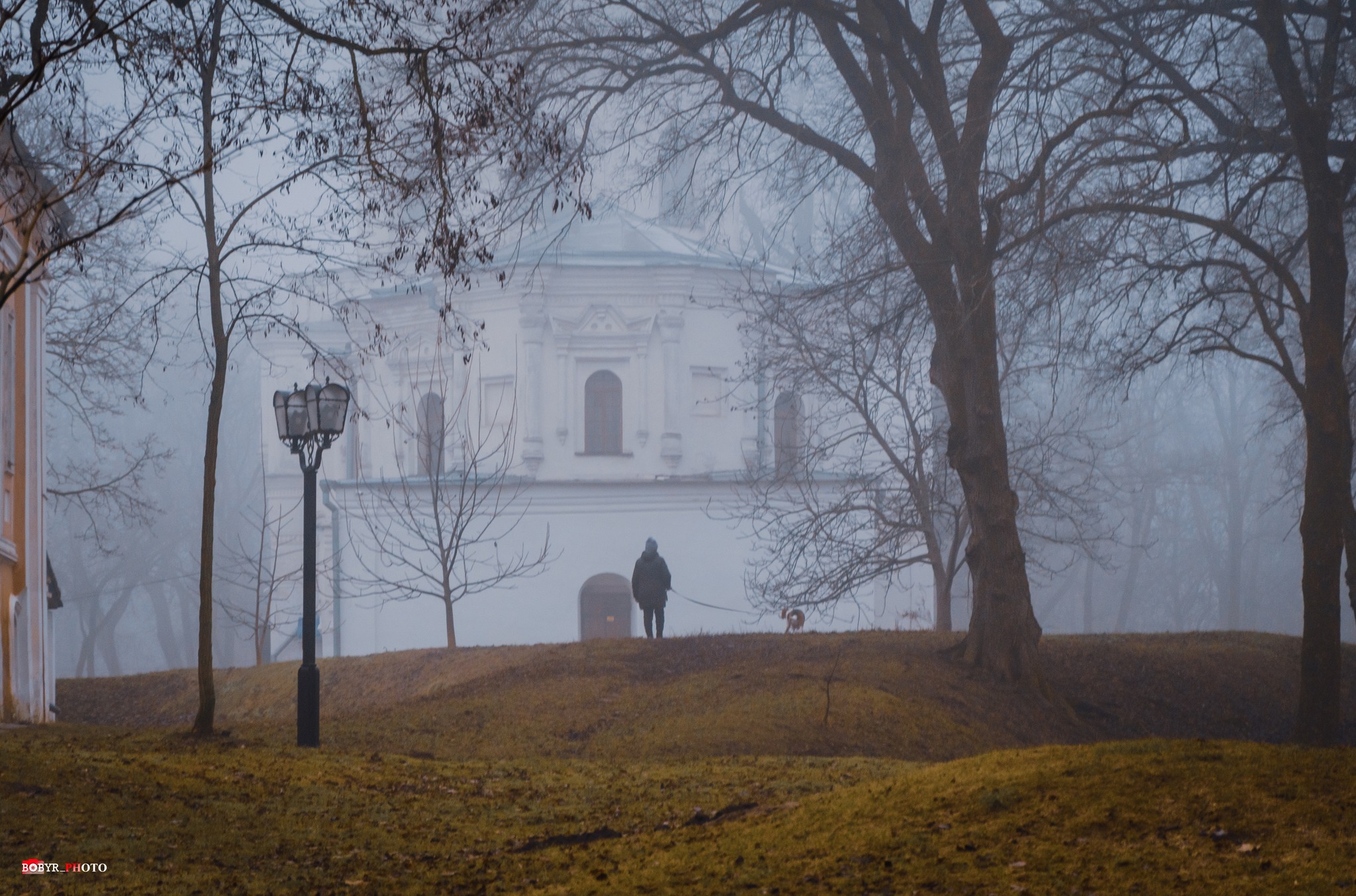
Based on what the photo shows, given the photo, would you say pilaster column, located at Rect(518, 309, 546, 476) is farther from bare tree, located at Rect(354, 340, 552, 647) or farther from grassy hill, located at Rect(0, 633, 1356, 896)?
grassy hill, located at Rect(0, 633, 1356, 896)

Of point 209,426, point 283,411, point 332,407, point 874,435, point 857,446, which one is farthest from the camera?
point 857,446

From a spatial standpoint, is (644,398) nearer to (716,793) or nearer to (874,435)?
(874,435)

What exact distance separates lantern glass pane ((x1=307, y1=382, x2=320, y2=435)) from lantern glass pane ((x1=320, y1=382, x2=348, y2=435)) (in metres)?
0.03

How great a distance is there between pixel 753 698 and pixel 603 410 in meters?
16.5

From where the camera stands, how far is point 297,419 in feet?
37.5

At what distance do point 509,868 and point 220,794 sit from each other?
2726 mm

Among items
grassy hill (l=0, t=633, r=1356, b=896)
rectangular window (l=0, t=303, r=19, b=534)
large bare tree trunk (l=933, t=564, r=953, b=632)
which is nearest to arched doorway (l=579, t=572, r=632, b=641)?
large bare tree trunk (l=933, t=564, r=953, b=632)

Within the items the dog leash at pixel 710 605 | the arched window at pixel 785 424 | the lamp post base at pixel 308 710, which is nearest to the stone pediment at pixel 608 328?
the arched window at pixel 785 424

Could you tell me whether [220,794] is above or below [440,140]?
below

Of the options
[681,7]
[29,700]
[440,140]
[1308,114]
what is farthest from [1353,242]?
[29,700]

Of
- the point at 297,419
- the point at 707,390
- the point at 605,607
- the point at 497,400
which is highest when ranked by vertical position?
the point at 707,390

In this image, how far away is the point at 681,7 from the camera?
15062 mm

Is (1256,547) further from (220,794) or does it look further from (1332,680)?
(220,794)

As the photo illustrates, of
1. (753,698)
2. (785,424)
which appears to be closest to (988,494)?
(753,698)
